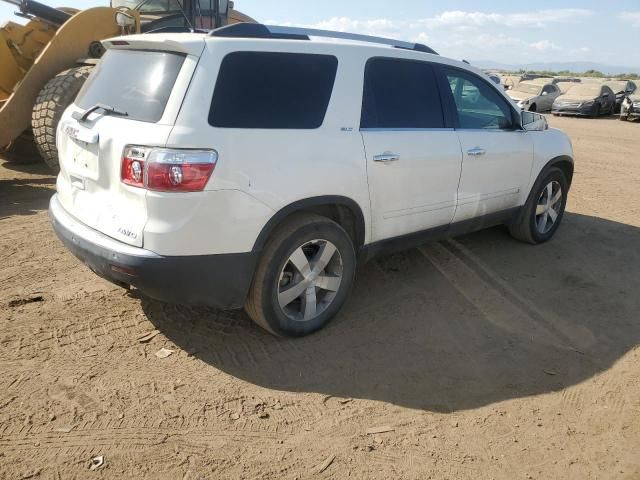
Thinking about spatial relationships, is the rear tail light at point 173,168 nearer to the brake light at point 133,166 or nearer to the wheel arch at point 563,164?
the brake light at point 133,166

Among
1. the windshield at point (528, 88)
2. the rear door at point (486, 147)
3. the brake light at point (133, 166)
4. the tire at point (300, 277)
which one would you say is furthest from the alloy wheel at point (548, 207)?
the windshield at point (528, 88)

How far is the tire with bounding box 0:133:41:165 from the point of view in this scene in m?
8.52

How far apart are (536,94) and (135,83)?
24.4 m

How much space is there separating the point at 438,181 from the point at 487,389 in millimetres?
1668

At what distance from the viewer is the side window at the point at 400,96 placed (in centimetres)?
379

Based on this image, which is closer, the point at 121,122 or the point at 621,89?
the point at 121,122

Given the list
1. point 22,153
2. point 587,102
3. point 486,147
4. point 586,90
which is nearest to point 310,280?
point 486,147

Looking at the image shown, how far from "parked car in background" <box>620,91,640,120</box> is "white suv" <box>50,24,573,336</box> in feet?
67.1

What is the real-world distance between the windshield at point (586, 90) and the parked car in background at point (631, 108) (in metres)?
1.61

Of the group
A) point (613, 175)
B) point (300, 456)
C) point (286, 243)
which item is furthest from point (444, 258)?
point (613, 175)

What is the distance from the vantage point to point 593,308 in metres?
4.38

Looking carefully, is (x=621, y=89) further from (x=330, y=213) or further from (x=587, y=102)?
(x=330, y=213)

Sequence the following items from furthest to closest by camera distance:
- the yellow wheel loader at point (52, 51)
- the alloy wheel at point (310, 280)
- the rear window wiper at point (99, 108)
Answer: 1. the yellow wheel loader at point (52, 51)
2. the alloy wheel at point (310, 280)
3. the rear window wiper at point (99, 108)

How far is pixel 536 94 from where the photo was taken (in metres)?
24.3
